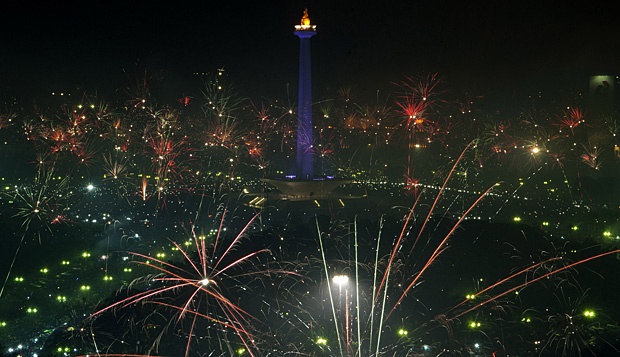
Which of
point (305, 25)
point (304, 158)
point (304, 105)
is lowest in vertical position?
point (304, 158)

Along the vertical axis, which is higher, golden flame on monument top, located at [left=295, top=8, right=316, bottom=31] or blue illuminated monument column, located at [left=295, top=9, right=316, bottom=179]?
golden flame on monument top, located at [left=295, top=8, right=316, bottom=31]

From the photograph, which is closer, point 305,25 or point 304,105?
point 305,25

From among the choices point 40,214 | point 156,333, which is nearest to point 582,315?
point 156,333

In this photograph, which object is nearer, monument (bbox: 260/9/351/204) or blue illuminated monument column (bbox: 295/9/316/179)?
blue illuminated monument column (bbox: 295/9/316/179)

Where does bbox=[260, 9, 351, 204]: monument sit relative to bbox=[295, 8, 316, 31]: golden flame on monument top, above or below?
below

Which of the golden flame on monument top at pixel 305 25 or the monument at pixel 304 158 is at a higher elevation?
the golden flame on monument top at pixel 305 25

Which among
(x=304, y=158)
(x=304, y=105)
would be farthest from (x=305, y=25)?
(x=304, y=158)

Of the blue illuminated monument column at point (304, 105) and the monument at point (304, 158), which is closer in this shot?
the blue illuminated monument column at point (304, 105)

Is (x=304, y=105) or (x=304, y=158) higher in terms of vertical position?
(x=304, y=105)

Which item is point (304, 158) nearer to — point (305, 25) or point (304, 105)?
point (304, 105)
